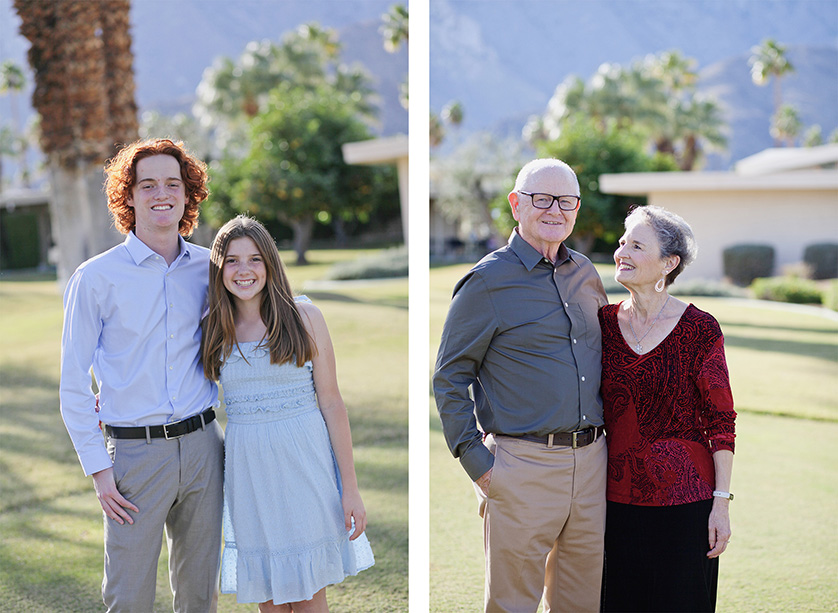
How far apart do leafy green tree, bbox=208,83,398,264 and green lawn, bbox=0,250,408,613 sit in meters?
11.3

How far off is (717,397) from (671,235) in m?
0.61

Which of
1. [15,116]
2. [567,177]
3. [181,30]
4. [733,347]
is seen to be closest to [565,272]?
[567,177]

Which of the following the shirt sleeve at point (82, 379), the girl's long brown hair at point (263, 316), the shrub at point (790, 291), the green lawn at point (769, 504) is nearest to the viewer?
the shirt sleeve at point (82, 379)

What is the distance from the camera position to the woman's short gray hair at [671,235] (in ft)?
9.29

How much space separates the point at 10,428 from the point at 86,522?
130 inches

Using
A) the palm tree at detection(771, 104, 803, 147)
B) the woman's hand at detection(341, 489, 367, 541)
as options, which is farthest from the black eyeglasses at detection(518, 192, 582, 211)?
the palm tree at detection(771, 104, 803, 147)

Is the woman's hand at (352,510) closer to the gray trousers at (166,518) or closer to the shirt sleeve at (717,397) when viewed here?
the gray trousers at (166,518)

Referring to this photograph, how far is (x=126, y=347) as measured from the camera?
2.78m

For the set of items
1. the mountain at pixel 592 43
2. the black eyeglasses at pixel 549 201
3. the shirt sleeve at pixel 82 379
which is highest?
the mountain at pixel 592 43

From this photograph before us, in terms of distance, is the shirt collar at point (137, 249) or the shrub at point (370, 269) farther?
the shrub at point (370, 269)

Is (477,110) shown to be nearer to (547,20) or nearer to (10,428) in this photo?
(547,20)

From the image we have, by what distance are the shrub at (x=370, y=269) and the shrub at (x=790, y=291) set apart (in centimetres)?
974

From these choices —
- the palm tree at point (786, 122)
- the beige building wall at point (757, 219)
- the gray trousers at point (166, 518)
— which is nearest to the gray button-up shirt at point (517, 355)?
the gray trousers at point (166, 518)

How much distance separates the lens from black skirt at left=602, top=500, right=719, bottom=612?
9.15 ft
